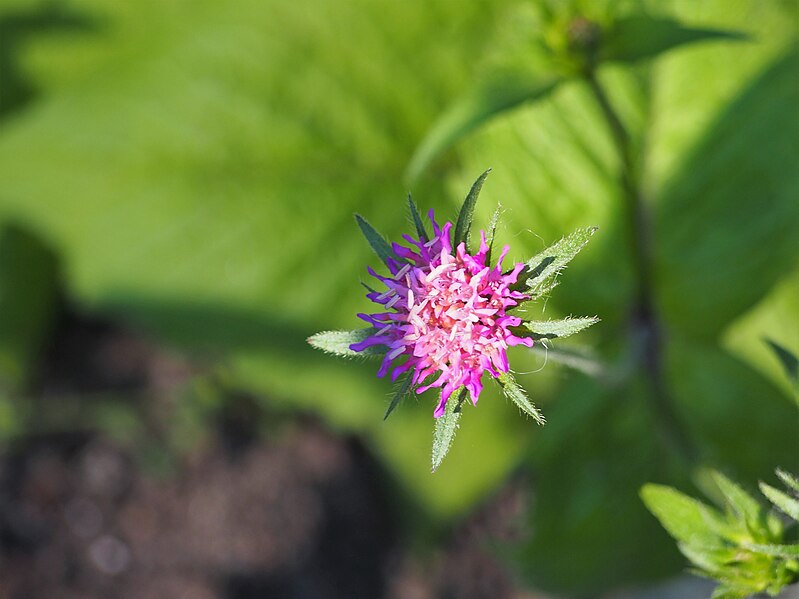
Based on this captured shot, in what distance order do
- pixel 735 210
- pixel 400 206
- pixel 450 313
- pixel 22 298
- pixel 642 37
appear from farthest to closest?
pixel 22 298 → pixel 400 206 → pixel 735 210 → pixel 642 37 → pixel 450 313

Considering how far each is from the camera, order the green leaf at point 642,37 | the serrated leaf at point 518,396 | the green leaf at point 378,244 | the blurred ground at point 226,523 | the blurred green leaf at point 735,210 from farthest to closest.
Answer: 1. the blurred ground at point 226,523
2. the blurred green leaf at point 735,210
3. the green leaf at point 642,37
4. the green leaf at point 378,244
5. the serrated leaf at point 518,396

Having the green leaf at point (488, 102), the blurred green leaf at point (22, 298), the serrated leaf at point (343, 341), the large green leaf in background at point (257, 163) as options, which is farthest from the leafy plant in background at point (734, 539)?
the blurred green leaf at point (22, 298)

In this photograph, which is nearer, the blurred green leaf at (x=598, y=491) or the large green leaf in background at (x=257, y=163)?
the blurred green leaf at (x=598, y=491)

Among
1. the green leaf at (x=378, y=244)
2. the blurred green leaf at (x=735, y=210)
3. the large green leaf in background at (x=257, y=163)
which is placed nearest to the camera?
the green leaf at (x=378, y=244)

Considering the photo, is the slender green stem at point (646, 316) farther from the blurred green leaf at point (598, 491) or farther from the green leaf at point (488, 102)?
the green leaf at point (488, 102)

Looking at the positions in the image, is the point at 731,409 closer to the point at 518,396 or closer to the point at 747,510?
the point at 747,510

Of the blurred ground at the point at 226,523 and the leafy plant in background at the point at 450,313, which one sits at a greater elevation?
the leafy plant in background at the point at 450,313

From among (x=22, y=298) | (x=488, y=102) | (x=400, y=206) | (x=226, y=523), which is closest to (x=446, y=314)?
(x=488, y=102)
